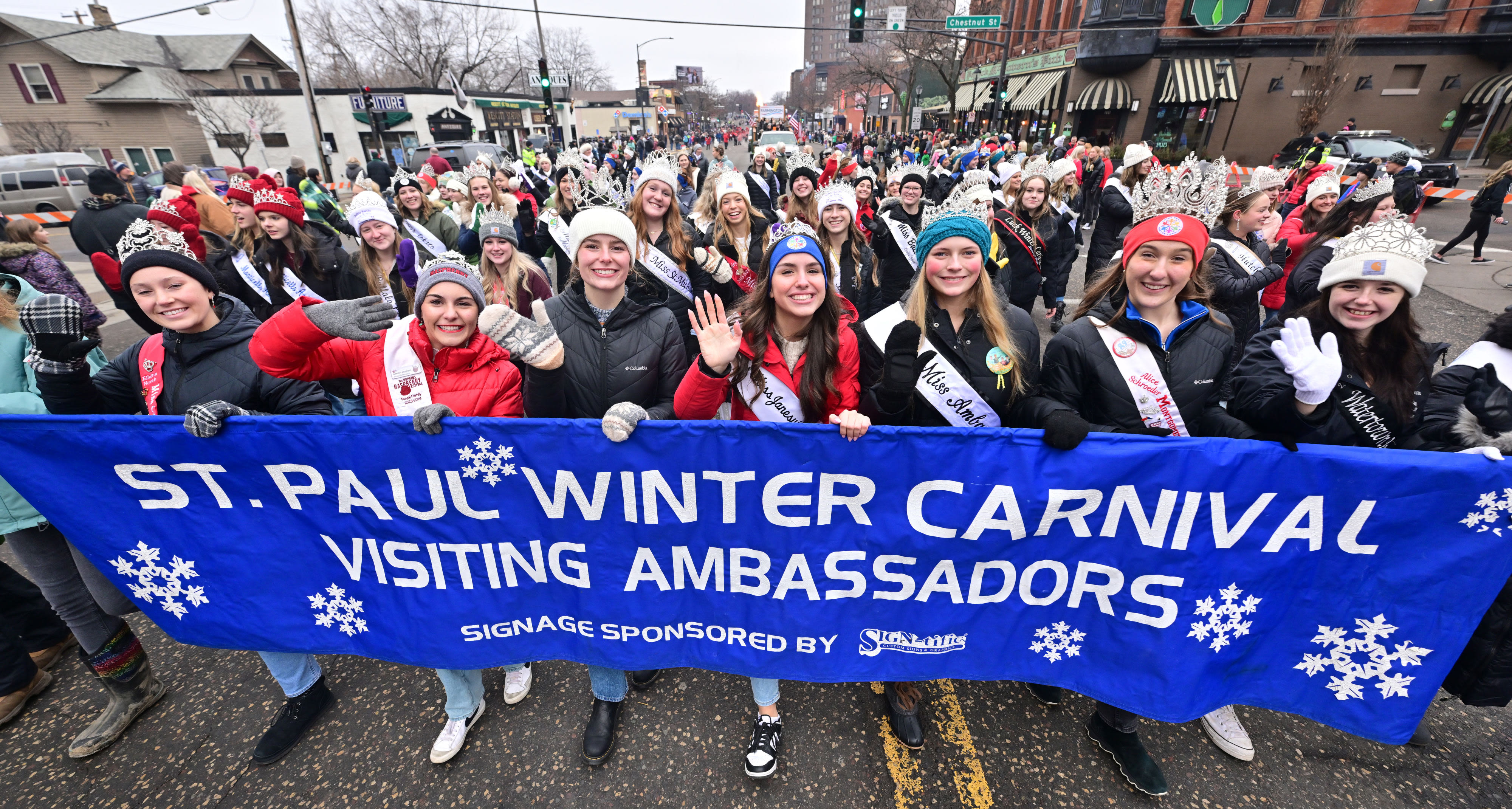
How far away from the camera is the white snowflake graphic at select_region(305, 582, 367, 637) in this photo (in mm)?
2412

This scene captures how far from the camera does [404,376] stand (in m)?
2.41

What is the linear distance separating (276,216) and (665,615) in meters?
4.48

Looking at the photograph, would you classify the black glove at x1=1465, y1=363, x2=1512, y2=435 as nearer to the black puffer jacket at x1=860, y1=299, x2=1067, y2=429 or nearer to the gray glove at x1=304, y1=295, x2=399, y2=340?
the black puffer jacket at x1=860, y1=299, x2=1067, y2=429

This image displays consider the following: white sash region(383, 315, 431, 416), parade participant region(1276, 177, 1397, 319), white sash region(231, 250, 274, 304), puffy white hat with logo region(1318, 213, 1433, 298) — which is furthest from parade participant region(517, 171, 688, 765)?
parade participant region(1276, 177, 1397, 319)

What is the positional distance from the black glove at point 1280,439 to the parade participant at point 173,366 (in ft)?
11.3

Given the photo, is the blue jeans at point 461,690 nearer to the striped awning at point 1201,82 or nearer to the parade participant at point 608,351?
the parade participant at point 608,351

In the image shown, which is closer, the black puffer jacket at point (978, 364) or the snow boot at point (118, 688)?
the black puffer jacket at point (978, 364)

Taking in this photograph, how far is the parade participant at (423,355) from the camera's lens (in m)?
2.19

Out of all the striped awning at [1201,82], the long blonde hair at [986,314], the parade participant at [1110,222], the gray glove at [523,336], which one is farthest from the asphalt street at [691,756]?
the striped awning at [1201,82]

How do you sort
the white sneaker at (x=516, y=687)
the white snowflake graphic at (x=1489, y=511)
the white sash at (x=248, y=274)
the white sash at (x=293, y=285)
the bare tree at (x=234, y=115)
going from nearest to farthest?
the white snowflake graphic at (x=1489, y=511) < the white sneaker at (x=516, y=687) < the white sash at (x=248, y=274) < the white sash at (x=293, y=285) < the bare tree at (x=234, y=115)

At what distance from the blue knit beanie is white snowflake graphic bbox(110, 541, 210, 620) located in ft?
10.6

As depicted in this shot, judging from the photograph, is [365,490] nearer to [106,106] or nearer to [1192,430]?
[1192,430]

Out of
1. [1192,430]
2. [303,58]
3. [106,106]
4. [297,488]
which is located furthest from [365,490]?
[106,106]

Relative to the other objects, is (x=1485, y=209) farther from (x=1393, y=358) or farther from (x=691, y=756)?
(x=691, y=756)
